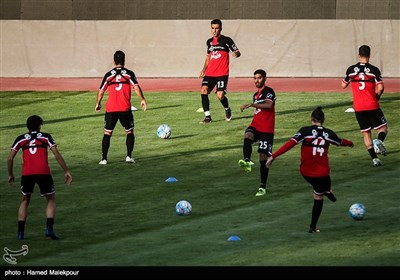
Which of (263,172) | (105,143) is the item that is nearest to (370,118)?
(263,172)

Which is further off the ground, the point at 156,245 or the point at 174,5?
the point at 174,5

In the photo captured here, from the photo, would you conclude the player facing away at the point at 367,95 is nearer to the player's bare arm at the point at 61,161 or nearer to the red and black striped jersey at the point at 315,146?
the red and black striped jersey at the point at 315,146

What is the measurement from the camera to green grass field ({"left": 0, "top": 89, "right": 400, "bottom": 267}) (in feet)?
57.2

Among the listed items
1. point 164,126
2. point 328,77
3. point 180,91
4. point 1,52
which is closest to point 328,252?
point 164,126

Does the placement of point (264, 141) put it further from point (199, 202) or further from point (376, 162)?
point (376, 162)

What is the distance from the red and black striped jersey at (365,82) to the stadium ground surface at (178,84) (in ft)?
43.7

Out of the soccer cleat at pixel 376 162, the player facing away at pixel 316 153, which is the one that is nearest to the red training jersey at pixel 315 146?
the player facing away at pixel 316 153

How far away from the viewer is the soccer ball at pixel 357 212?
64.1 feet

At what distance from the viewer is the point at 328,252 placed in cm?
1723

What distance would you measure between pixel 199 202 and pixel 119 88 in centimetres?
518

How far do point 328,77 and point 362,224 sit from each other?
23.7m

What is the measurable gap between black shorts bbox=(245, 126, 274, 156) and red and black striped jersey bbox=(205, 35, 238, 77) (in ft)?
28.1

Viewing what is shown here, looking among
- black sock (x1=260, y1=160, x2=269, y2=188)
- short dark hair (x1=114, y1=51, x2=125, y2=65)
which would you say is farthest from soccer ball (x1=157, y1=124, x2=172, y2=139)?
black sock (x1=260, y1=160, x2=269, y2=188)
